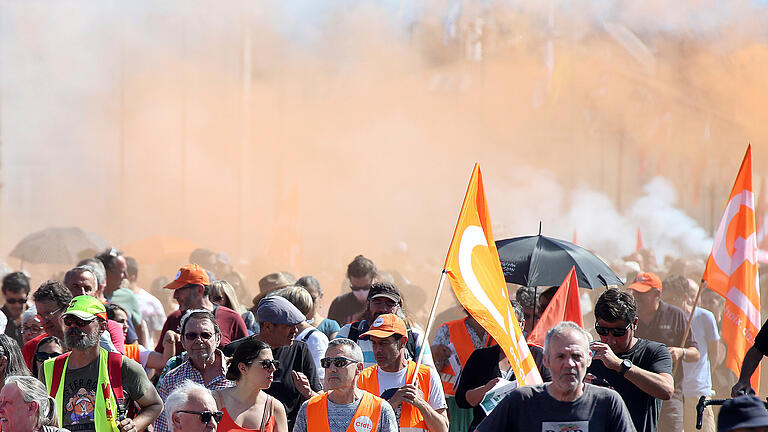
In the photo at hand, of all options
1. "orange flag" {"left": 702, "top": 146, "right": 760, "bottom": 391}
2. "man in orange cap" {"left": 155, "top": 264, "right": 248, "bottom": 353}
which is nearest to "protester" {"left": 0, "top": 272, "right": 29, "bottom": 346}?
"man in orange cap" {"left": 155, "top": 264, "right": 248, "bottom": 353}

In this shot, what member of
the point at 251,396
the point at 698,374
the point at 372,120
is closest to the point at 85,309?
the point at 251,396

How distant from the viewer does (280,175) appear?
27344mm

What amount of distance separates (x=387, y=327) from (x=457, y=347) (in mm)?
939

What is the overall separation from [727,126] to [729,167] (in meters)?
1.10

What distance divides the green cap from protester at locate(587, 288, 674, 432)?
2.04 m

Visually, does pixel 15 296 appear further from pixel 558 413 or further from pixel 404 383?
pixel 558 413

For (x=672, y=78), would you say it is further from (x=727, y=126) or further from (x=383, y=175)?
(x=383, y=175)

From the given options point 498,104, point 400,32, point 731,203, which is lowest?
point 731,203

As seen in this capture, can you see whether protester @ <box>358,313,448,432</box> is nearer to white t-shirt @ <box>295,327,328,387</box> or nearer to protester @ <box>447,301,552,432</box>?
Answer: protester @ <box>447,301,552,432</box>

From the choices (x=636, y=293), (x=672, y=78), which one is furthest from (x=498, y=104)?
(x=636, y=293)

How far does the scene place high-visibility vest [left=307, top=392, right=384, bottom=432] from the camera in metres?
4.33

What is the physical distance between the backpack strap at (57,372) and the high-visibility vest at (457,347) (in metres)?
1.90

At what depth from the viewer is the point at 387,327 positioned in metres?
4.84

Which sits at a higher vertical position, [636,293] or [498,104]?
[498,104]
